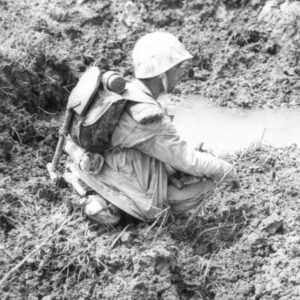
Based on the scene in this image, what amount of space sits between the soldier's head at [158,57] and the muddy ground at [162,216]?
0.97 m

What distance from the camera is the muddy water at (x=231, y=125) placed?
5934mm

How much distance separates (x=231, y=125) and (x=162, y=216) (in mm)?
1977

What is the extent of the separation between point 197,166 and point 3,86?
217 cm

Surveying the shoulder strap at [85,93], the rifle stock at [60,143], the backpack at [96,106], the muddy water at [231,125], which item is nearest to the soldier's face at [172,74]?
the backpack at [96,106]

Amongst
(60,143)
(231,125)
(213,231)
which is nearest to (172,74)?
(60,143)

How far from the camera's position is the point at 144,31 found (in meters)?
7.40

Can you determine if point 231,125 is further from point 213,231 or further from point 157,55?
point 157,55

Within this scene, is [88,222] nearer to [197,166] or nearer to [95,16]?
[197,166]

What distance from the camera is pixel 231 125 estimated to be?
20.5ft

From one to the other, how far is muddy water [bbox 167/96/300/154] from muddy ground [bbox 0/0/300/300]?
0.15m

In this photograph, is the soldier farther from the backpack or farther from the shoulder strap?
the shoulder strap

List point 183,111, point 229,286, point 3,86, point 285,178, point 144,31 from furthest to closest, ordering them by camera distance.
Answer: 1. point 144,31
2. point 183,111
3. point 3,86
4. point 285,178
5. point 229,286

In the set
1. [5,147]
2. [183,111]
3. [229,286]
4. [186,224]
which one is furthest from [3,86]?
[229,286]

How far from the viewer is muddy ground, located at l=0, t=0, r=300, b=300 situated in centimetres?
415
